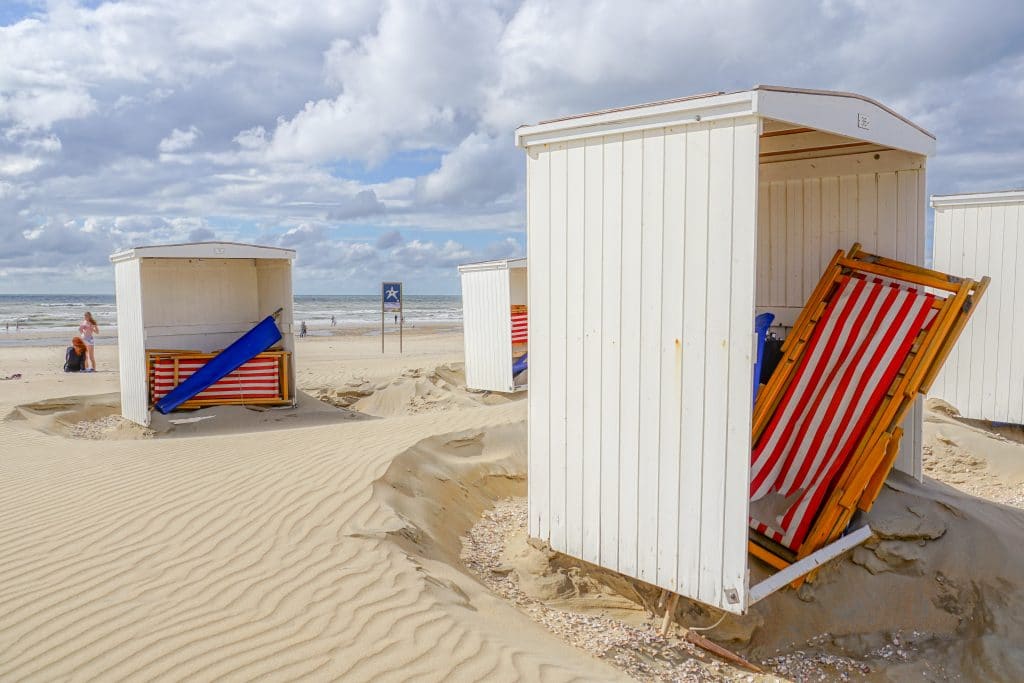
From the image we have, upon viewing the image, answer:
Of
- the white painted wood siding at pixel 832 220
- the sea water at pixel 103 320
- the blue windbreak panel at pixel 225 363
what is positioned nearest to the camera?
the white painted wood siding at pixel 832 220

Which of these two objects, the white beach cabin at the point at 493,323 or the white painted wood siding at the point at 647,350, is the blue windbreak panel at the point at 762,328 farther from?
the white beach cabin at the point at 493,323

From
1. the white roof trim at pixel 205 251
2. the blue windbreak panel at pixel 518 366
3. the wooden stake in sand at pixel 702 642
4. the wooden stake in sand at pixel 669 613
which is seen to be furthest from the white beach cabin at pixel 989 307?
the white roof trim at pixel 205 251

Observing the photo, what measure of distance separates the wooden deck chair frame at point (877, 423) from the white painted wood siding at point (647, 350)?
3.05ft

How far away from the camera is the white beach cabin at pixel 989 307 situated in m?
9.45

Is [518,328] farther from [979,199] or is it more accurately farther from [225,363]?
[979,199]

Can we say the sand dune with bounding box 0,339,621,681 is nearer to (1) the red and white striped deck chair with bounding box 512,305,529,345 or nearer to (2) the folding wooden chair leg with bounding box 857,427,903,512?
(2) the folding wooden chair leg with bounding box 857,427,903,512

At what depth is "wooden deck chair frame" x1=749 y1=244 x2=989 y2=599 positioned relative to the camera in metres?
5.09

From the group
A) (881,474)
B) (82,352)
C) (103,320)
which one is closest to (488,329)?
(881,474)

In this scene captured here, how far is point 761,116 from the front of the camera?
385 centimetres

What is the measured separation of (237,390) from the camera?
39.0ft

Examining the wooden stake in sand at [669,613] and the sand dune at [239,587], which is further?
the wooden stake in sand at [669,613]

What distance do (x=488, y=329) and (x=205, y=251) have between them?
16.6 ft

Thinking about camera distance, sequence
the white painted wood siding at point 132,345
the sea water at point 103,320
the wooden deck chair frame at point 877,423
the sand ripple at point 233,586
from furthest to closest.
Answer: the sea water at point 103,320 → the white painted wood siding at point 132,345 → the wooden deck chair frame at point 877,423 → the sand ripple at point 233,586

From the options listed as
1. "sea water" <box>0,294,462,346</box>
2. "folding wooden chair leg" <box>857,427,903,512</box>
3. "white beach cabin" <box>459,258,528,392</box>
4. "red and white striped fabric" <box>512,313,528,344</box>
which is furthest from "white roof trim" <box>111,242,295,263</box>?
"sea water" <box>0,294,462,346</box>
